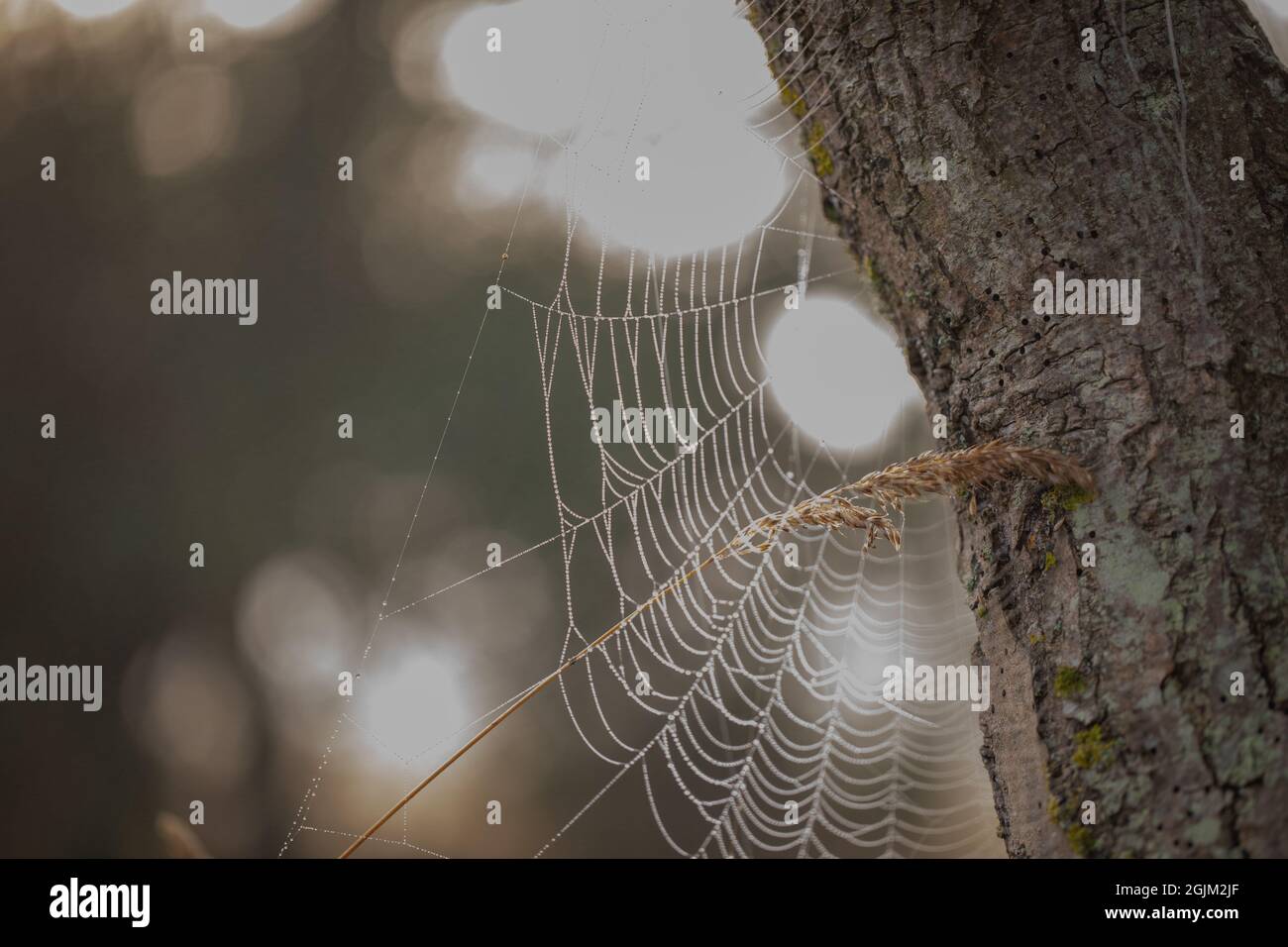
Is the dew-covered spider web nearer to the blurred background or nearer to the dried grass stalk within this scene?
the blurred background

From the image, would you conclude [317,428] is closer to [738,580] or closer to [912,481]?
[738,580]

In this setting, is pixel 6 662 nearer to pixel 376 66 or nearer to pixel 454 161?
pixel 454 161

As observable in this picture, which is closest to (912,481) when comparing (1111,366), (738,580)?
(1111,366)

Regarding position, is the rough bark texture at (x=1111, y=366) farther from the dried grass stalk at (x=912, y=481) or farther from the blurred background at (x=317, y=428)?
the blurred background at (x=317, y=428)

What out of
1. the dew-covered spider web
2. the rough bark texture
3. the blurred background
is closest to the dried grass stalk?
Answer: the rough bark texture

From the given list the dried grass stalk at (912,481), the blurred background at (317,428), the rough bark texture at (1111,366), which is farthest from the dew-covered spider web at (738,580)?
the dried grass stalk at (912,481)
